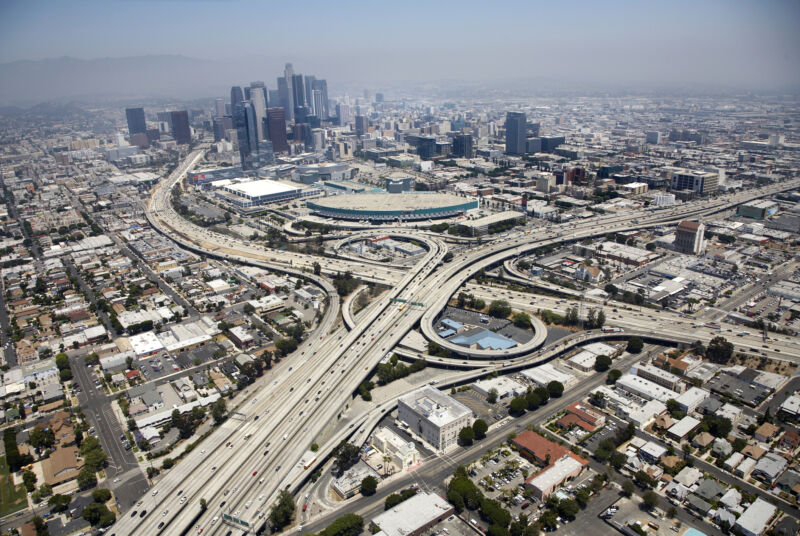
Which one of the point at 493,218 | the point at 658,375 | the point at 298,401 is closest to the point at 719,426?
the point at 658,375

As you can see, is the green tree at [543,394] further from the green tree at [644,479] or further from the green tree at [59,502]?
the green tree at [59,502]

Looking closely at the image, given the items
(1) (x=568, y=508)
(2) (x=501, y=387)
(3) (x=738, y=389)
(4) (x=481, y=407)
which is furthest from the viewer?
(2) (x=501, y=387)

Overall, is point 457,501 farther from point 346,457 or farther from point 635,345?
point 635,345

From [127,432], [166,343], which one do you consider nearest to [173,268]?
[166,343]

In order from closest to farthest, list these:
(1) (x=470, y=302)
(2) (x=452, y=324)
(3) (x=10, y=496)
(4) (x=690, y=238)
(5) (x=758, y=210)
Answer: (3) (x=10, y=496) → (2) (x=452, y=324) → (1) (x=470, y=302) → (4) (x=690, y=238) → (5) (x=758, y=210)

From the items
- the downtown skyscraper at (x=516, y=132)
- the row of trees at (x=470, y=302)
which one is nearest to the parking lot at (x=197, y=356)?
the row of trees at (x=470, y=302)

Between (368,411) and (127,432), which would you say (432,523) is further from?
(127,432)

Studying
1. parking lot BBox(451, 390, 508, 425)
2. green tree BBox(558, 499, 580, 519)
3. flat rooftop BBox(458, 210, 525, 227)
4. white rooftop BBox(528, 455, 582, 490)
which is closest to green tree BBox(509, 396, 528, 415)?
parking lot BBox(451, 390, 508, 425)
